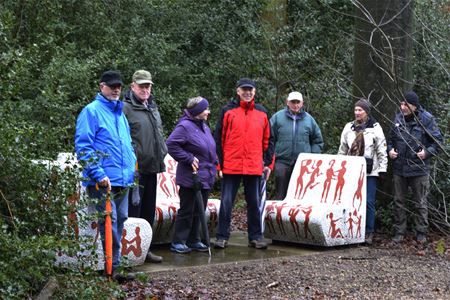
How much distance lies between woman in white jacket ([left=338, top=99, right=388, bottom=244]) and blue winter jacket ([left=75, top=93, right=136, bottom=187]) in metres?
4.66

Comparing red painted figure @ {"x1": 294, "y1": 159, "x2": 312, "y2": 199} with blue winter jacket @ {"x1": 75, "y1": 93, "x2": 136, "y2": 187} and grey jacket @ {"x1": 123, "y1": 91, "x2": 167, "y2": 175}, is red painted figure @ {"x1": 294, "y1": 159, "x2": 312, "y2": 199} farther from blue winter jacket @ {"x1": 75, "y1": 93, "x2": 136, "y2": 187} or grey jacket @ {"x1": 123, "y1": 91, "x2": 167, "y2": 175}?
blue winter jacket @ {"x1": 75, "y1": 93, "x2": 136, "y2": 187}

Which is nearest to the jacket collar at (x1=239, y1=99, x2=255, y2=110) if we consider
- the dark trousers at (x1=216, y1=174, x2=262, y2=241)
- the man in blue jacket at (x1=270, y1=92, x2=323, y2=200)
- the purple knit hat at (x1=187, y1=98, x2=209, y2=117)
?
the purple knit hat at (x1=187, y1=98, x2=209, y2=117)

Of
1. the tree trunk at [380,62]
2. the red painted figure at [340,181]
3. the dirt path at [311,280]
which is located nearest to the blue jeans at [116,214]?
the dirt path at [311,280]

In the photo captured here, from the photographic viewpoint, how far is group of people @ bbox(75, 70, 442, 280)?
8648mm

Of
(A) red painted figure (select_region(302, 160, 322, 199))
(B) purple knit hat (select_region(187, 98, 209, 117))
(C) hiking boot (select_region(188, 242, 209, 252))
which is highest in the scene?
(B) purple knit hat (select_region(187, 98, 209, 117))

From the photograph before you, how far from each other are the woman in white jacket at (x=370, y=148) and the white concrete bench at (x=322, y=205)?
37 centimetres

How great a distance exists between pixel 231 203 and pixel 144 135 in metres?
2.00

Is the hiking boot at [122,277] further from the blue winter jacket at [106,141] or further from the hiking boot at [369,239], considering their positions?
the hiking boot at [369,239]

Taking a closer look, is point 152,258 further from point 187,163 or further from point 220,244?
point 220,244

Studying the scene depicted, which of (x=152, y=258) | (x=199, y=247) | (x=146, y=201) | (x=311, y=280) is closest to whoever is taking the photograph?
(x=311, y=280)

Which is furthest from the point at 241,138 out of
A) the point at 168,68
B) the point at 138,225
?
the point at 168,68

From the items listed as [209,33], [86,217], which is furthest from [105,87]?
[209,33]

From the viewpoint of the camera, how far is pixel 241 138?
36.9ft

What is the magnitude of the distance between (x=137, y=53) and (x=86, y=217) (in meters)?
10.9
